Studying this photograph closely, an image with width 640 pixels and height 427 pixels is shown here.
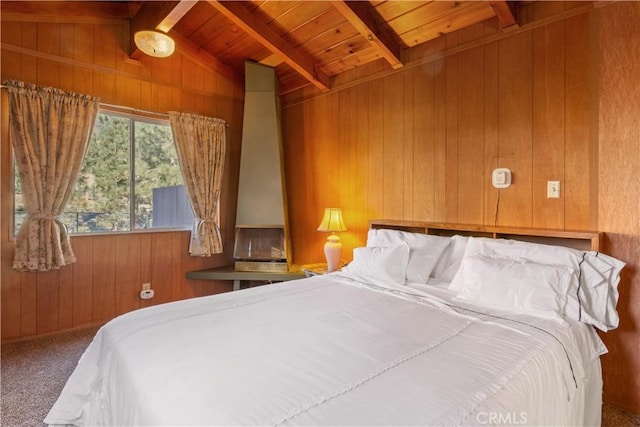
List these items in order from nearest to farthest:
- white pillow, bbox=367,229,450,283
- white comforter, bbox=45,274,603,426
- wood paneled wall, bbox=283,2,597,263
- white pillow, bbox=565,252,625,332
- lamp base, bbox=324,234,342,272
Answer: white comforter, bbox=45,274,603,426, white pillow, bbox=565,252,625,332, wood paneled wall, bbox=283,2,597,263, white pillow, bbox=367,229,450,283, lamp base, bbox=324,234,342,272

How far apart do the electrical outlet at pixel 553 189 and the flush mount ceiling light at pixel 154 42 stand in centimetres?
308

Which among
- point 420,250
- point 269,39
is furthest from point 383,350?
point 269,39

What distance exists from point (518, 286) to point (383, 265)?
0.86m

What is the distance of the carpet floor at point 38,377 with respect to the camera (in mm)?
1885

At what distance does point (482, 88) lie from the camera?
2.55 metres

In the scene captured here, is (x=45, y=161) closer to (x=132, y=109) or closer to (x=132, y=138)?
(x=132, y=138)

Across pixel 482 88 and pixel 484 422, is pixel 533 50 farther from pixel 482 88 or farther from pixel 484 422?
pixel 484 422

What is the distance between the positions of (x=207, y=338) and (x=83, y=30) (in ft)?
10.9

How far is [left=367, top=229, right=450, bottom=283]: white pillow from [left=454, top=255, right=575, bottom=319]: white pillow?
→ 14.4 inches

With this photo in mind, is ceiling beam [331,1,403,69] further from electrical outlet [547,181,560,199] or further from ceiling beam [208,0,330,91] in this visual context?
electrical outlet [547,181,560,199]

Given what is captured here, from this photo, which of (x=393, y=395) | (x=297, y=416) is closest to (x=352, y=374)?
(x=393, y=395)

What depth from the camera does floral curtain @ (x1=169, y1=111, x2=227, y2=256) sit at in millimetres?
3641

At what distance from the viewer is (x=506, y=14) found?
227 centimetres

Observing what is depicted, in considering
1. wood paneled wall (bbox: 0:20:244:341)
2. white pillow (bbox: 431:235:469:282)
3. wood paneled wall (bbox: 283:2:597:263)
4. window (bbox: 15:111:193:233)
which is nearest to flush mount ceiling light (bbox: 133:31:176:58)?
wood paneled wall (bbox: 0:20:244:341)
